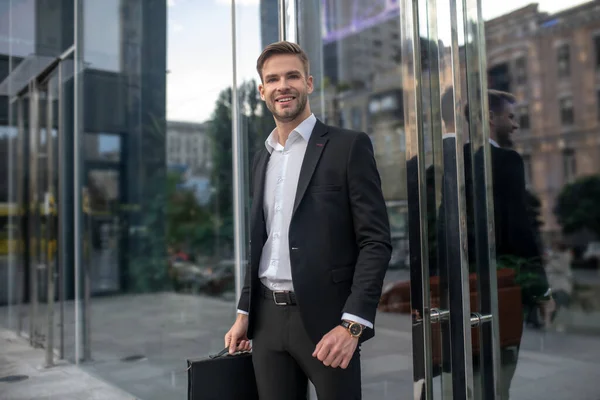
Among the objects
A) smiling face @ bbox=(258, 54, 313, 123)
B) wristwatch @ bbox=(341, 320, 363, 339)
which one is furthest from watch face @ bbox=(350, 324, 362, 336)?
smiling face @ bbox=(258, 54, 313, 123)

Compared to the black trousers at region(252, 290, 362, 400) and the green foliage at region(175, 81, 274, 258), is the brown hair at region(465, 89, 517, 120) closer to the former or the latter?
the black trousers at region(252, 290, 362, 400)

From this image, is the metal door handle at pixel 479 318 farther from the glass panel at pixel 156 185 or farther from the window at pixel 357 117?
the window at pixel 357 117

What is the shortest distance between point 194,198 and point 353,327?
603cm

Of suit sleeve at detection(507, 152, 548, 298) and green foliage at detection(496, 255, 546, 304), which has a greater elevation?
suit sleeve at detection(507, 152, 548, 298)

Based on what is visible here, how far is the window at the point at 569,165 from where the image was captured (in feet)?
65.4

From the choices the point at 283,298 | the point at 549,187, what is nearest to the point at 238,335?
the point at 283,298

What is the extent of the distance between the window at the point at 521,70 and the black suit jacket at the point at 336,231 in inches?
631

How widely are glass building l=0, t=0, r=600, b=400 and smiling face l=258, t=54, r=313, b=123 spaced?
0.58m

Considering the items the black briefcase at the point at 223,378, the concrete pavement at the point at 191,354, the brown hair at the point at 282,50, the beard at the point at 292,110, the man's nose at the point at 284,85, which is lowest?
the concrete pavement at the point at 191,354

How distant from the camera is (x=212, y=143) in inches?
228

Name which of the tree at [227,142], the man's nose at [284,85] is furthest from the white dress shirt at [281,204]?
the tree at [227,142]

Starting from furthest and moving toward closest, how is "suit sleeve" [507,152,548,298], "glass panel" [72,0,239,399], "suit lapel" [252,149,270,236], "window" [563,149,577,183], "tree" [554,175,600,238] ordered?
"tree" [554,175,600,238], "window" [563,149,577,183], "glass panel" [72,0,239,399], "suit sleeve" [507,152,548,298], "suit lapel" [252,149,270,236]

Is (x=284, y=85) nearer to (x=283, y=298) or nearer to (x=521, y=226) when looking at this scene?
(x=283, y=298)

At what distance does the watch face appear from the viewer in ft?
4.20
